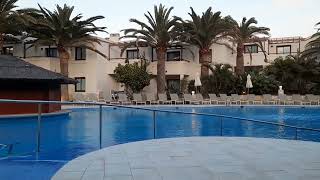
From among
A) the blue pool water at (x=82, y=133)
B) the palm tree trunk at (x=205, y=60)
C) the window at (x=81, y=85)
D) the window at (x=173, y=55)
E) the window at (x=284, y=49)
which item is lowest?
the blue pool water at (x=82, y=133)

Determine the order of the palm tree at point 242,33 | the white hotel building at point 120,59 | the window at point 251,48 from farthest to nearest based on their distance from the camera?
the window at point 251,48 < the white hotel building at point 120,59 < the palm tree at point 242,33

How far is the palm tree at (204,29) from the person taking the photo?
1443 inches

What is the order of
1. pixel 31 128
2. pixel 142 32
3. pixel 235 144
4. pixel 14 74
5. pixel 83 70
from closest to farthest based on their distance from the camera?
pixel 31 128 → pixel 235 144 → pixel 14 74 → pixel 142 32 → pixel 83 70

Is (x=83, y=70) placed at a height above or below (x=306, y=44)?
below

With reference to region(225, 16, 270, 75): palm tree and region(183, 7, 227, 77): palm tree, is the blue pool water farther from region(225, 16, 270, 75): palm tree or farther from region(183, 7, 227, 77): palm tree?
region(225, 16, 270, 75): palm tree

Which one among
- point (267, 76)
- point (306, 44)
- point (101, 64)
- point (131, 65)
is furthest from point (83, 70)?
point (306, 44)

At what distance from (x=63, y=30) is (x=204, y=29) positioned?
11863mm

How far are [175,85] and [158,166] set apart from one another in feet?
121

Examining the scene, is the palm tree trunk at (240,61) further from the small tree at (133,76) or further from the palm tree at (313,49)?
the small tree at (133,76)

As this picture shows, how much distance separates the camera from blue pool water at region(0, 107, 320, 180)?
7.42 m

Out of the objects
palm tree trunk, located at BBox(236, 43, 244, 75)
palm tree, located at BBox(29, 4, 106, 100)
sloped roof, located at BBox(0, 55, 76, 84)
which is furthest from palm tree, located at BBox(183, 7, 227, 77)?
sloped roof, located at BBox(0, 55, 76, 84)

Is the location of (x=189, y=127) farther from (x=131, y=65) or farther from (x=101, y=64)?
(x=101, y=64)

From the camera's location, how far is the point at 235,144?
29.7 ft

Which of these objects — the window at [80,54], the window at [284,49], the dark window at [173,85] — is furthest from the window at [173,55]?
the window at [284,49]
